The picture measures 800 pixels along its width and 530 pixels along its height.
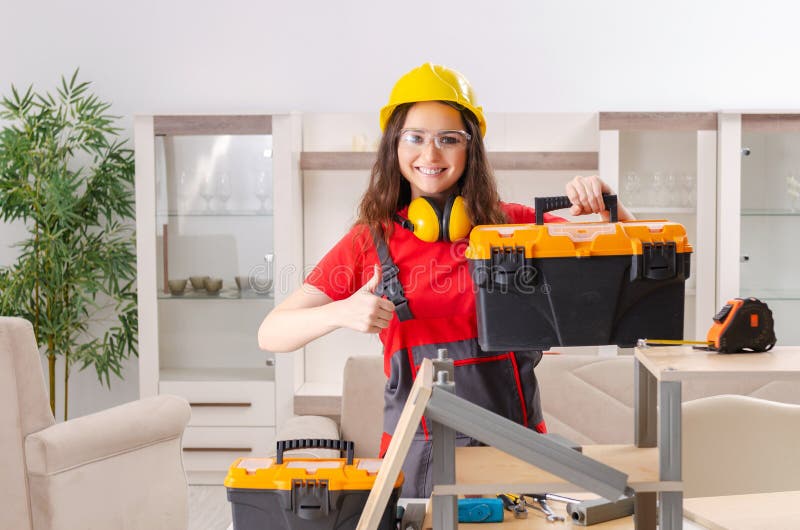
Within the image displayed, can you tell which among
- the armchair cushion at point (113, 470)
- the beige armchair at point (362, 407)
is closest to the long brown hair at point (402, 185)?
the beige armchair at point (362, 407)

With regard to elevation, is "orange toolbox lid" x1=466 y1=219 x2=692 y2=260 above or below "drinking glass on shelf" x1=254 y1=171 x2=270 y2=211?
below

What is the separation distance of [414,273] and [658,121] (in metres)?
2.38

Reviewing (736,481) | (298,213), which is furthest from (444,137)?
(298,213)

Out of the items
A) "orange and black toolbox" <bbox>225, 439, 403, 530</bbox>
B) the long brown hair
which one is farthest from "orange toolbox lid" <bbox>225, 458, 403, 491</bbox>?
the long brown hair

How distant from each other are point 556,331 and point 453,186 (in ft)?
1.72

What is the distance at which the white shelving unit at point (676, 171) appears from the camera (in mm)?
3680

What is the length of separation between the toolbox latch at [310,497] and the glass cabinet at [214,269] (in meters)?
2.67

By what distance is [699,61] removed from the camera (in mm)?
4133

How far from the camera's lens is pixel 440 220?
1629 mm

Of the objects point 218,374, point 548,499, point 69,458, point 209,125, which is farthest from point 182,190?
point 548,499

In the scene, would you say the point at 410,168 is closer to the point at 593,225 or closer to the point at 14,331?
the point at 593,225

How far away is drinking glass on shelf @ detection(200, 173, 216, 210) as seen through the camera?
3.95m

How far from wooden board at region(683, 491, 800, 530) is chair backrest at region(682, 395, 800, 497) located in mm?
321

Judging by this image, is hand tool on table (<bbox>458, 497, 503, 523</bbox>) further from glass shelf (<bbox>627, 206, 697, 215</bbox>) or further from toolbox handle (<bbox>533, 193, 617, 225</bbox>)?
glass shelf (<bbox>627, 206, 697, 215</bbox>)
